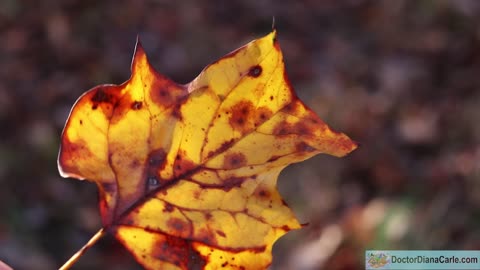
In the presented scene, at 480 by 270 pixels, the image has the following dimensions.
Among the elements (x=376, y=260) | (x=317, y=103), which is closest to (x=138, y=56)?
(x=376, y=260)

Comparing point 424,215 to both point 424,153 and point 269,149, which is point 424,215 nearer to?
point 424,153

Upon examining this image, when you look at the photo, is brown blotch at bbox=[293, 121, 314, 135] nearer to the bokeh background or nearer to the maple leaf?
the maple leaf

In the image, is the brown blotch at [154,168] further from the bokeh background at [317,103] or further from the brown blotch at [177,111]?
the bokeh background at [317,103]

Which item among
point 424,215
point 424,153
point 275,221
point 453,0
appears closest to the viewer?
point 275,221

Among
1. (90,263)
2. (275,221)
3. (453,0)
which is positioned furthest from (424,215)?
(275,221)

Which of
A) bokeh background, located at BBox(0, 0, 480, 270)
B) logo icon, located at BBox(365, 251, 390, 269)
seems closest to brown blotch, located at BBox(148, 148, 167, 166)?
logo icon, located at BBox(365, 251, 390, 269)

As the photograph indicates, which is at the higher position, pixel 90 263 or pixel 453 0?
pixel 453 0

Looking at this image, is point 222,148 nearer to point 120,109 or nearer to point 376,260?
point 120,109

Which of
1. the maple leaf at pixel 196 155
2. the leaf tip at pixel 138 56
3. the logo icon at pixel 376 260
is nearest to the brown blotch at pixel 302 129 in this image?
the maple leaf at pixel 196 155
